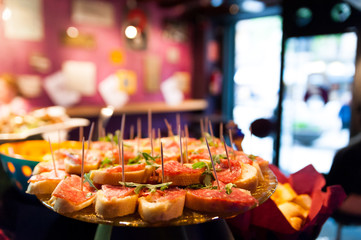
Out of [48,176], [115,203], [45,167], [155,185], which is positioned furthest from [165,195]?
[45,167]

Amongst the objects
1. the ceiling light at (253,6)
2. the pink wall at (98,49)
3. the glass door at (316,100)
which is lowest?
the glass door at (316,100)

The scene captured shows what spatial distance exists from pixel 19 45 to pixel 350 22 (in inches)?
190

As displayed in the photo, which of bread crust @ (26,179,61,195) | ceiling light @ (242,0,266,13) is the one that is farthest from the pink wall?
bread crust @ (26,179,61,195)

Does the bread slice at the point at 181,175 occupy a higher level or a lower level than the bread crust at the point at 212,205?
higher

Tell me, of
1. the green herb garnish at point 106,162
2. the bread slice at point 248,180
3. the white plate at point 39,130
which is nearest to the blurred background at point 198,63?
the white plate at point 39,130

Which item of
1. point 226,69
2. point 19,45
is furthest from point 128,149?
point 226,69

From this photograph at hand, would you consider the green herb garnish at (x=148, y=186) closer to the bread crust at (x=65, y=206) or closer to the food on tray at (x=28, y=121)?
the bread crust at (x=65, y=206)

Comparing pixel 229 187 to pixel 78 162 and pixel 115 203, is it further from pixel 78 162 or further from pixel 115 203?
pixel 78 162

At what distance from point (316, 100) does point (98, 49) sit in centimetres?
455

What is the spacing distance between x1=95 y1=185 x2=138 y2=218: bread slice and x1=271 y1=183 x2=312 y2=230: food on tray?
0.89 meters

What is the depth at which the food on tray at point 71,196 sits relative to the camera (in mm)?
1169

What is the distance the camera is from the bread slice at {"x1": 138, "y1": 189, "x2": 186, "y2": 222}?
3.59 ft

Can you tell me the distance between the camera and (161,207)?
1095 millimetres

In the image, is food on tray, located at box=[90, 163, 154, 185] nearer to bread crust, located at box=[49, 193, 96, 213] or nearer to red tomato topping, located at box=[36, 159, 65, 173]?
bread crust, located at box=[49, 193, 96, 213]
